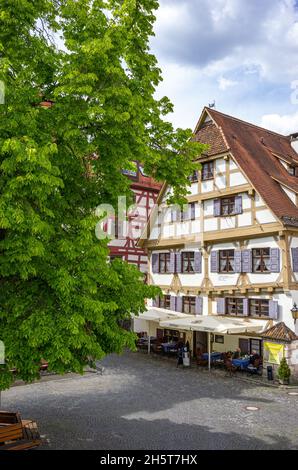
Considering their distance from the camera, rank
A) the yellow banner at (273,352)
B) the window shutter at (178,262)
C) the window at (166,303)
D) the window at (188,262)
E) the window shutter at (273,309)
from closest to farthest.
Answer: the yellow banner at (273,352) → the window shutter at (273,309) → the window at (188,262) → the window shutter at (178,262) → the window at (166,303)

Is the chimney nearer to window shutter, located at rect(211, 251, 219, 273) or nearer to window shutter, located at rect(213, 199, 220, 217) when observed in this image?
window shutter, located at rect(213, 199, 220, 217)

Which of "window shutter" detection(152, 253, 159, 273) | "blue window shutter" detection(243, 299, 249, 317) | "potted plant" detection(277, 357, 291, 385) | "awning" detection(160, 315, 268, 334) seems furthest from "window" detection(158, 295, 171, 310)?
"potted plant" detection(277, 357, 291, 385)

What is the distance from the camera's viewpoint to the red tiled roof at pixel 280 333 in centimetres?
1817

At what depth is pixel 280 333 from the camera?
18.5m

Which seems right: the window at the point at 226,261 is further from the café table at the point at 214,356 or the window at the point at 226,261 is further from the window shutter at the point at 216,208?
the café table at the point at 214,356

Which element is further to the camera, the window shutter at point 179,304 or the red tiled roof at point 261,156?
the window shutter at point 179,304

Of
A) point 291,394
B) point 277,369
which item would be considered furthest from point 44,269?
point 277,369

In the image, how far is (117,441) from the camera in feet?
36.0

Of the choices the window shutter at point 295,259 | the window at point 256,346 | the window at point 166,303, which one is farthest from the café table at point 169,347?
the window shutter at point 295,259

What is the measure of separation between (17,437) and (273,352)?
12.0m

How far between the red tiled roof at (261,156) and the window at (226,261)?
135 inches

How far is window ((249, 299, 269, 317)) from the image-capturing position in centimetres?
2008
